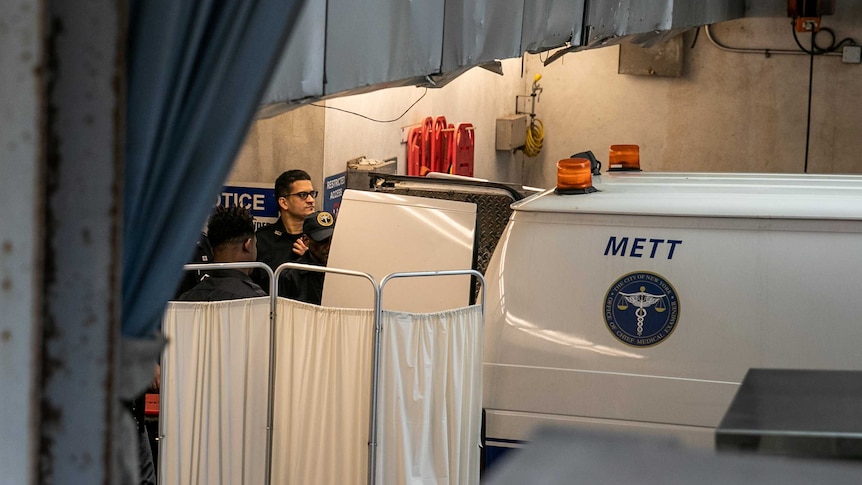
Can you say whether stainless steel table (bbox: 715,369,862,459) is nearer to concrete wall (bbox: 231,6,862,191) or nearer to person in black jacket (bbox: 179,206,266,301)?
person in black jacket (bbox: 179,206,266,301)

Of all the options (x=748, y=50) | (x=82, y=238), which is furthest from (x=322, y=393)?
(x=748, y=50)

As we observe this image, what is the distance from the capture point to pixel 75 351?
2279mm

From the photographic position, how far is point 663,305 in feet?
14.5

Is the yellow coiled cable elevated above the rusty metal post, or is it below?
above

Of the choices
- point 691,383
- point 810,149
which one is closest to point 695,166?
point 810,149

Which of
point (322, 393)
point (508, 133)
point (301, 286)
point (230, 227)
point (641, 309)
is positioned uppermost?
point (508, 133)

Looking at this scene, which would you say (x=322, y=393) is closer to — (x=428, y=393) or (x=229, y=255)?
(x=428, y=393)

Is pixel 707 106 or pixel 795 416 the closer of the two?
pixel 795 416

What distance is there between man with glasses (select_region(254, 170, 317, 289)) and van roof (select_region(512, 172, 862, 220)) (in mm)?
2254

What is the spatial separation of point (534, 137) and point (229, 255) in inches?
367

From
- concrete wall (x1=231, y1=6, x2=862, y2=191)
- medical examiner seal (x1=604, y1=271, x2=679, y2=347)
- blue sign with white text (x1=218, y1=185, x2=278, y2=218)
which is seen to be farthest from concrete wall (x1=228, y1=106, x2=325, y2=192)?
concrete wall (x1=231, y1=6, x2=862, y2=191)

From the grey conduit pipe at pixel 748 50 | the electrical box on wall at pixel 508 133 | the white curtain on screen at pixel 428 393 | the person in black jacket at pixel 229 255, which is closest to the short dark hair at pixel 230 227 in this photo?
the person in black jacket at pixel 229 255

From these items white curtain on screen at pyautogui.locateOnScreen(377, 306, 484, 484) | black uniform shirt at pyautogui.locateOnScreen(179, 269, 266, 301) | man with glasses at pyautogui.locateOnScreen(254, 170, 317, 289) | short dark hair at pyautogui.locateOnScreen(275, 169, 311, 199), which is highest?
short dark hair at pyautogui.locateOnScreen(275, 169, 311, 199)

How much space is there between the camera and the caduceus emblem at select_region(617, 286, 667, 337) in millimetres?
4418
